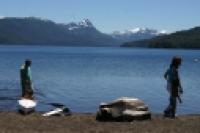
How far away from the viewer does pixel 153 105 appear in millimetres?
37188

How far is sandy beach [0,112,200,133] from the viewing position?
1905 centimetres

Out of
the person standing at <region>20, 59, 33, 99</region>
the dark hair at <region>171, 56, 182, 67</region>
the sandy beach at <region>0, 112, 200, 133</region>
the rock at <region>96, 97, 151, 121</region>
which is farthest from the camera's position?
the person standing at <region>20, 59, 33, 99</region>

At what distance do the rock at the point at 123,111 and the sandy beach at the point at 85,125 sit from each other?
0.37 meters

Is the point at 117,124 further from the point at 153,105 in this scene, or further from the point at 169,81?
the point at 153,105

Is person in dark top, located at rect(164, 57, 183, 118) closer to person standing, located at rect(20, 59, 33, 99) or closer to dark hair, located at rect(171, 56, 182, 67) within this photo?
dark hair, located at rect(171, 56, 182, 67)

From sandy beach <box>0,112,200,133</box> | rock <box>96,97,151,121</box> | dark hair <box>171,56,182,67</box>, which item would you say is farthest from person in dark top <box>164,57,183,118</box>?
rock <box>96,97,151,121</box>

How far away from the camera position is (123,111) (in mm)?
21312

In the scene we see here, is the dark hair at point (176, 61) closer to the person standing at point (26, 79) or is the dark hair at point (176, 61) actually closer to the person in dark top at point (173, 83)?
the person in dark top at point (173, 83)

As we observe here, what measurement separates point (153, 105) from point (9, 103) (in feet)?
28.6

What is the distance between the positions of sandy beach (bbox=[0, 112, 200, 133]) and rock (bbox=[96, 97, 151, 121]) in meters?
0.37

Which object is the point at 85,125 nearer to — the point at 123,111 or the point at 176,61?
the point at 123,111

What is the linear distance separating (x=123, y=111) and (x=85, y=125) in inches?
67.8

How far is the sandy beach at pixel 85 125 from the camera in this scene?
19047 mm

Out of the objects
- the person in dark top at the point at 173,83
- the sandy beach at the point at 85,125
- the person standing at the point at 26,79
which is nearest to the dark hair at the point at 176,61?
the person in dark top at the point at 173,83
